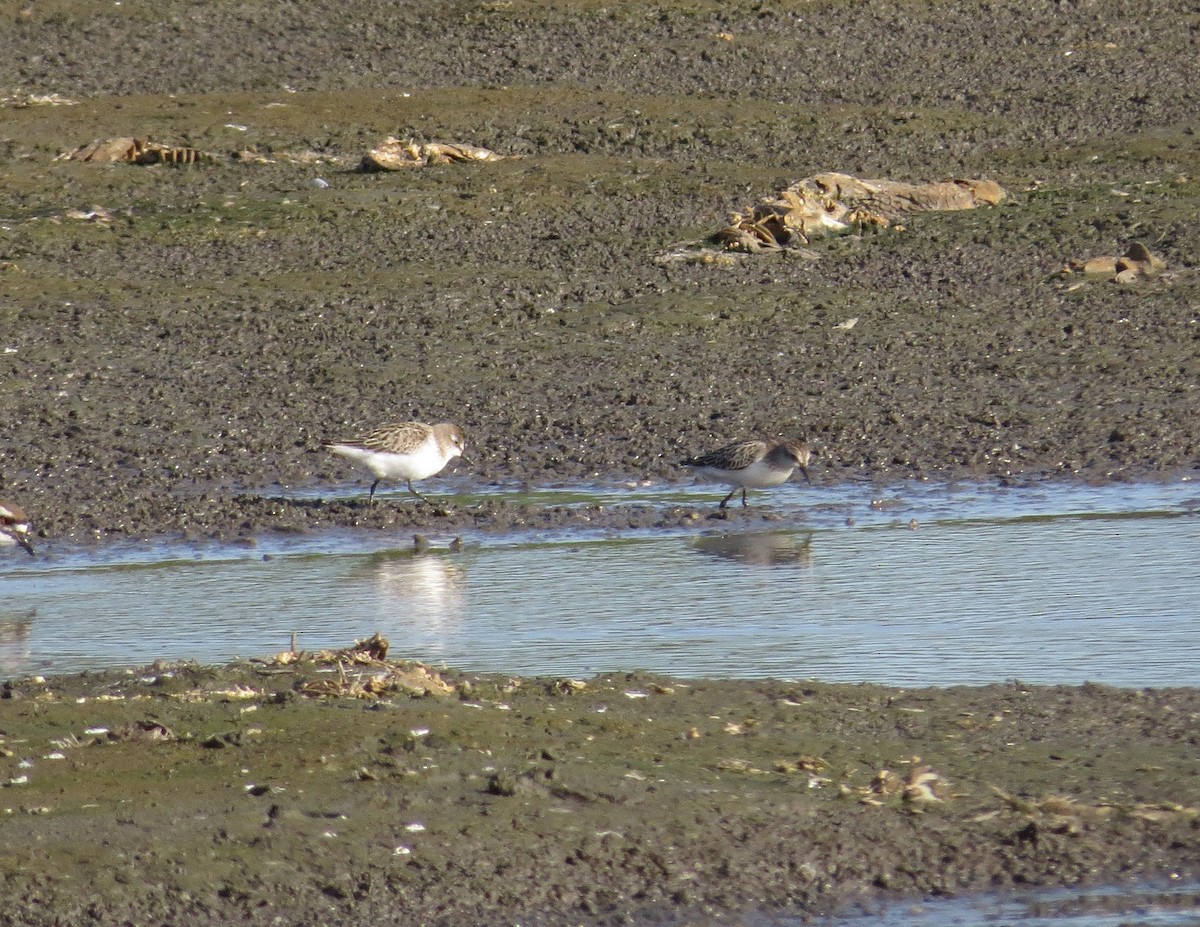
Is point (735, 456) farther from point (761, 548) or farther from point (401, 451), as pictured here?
point (401, 451)

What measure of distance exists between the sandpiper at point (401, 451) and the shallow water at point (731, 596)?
0.41 metres

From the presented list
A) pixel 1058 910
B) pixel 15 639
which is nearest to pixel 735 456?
pixel 15 639

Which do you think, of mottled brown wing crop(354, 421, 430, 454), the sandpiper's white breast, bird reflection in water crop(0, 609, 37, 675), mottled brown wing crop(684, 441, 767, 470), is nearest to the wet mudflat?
the sandpiper's white breast

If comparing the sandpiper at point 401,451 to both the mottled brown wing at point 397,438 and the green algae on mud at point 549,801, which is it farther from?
the green algae on mud at point 549,801

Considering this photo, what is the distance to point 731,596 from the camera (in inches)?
367

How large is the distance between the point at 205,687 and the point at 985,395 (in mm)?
7360

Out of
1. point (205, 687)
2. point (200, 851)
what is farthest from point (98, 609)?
point (200, 851)

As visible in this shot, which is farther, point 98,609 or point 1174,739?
point 98,609

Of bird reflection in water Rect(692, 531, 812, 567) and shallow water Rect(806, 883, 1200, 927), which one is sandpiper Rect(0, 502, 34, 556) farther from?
shallow water Rect(806, 883, 1200, 927)

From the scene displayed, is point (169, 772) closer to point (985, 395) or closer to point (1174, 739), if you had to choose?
point (1174, 739)

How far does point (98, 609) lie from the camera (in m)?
9.30

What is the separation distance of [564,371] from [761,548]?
3793 mm

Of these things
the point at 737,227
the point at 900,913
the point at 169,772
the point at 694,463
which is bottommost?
the point at 900,913

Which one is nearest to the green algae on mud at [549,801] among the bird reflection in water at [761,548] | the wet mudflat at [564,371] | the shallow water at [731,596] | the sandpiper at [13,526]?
the wet mudflat at [564,371]
